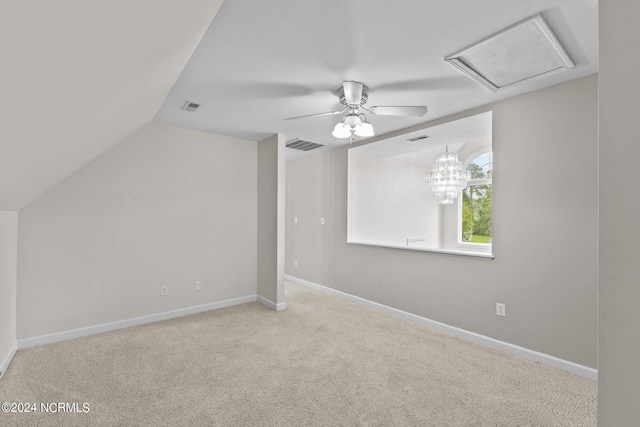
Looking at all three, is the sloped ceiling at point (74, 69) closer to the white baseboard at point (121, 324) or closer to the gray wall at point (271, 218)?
the white baseboard at point (121, 324)

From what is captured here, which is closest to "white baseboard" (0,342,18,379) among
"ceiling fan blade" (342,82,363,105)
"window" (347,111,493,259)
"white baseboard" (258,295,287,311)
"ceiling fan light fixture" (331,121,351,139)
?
"white baseboard" (258,295,287,311)

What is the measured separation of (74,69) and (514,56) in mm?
2497

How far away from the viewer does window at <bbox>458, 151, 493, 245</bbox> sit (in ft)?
18.4

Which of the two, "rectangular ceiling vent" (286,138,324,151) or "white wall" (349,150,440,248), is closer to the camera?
"rectangular ceiling vent" (286,138,324,151)

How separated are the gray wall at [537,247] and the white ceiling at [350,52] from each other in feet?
1.07

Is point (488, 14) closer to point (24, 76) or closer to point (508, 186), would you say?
point (508, 186)

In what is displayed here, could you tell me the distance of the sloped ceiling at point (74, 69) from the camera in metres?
0.76

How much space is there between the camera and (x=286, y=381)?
2281 millimetres

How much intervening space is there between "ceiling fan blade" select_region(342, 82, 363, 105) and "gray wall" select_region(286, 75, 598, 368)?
52.7 inches

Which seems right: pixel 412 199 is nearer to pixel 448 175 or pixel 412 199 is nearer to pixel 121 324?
pixel 448 175

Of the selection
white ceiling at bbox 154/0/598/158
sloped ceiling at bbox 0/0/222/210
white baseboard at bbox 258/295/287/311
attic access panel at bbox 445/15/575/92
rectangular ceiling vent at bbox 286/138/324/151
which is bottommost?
white baseboard at bbox 258/295/287/311

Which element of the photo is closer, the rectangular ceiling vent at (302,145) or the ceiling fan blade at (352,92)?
the ceiling fan blade at (352,92)

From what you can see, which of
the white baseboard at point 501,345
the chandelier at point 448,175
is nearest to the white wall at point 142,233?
the white baseboard at point 501,345

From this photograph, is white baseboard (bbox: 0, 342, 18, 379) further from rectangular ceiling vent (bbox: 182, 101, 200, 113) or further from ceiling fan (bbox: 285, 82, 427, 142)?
ceiling fan (bbox: 285, 82, 427, 142)
